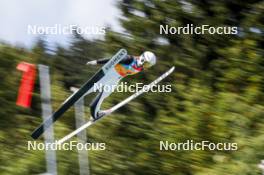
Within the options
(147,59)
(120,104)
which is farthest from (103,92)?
(147,59)

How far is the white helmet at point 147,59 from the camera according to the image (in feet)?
28.7

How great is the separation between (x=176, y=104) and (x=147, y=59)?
1.16 m

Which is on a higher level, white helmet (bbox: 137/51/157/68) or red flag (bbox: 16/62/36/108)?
white helmet (bbox: 137/51/157/68)

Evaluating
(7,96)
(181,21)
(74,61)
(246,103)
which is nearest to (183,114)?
(246,103)

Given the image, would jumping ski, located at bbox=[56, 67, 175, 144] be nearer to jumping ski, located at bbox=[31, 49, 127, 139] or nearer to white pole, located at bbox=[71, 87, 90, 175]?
white pole, located at bbox=[71, 87, 90, 175]

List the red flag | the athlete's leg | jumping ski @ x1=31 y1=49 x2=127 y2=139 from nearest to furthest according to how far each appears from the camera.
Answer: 1. jumping ski @ x1=31 y1=49 x2=127 y2=139
2. the athlete's leg
3. the red flag

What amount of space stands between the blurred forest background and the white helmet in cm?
11

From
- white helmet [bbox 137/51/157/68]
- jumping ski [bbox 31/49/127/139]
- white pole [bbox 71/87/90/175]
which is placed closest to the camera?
white pole [bbox 71/87/90/175]

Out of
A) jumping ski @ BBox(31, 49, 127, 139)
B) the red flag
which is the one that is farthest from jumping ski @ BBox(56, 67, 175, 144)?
the red flag

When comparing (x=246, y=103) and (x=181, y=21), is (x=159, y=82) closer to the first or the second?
(x=181, y=21)

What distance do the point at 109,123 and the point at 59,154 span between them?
88cm

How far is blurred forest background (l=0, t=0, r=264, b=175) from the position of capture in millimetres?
7117

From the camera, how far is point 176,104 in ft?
26.5

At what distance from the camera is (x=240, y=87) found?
26.6ft
